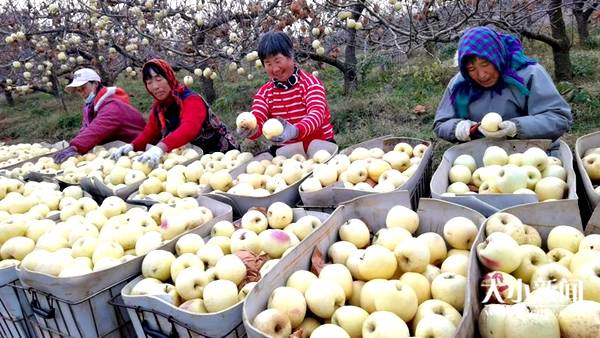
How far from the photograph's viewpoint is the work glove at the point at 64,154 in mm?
3805

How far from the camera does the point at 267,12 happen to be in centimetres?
584

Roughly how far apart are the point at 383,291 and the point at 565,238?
67cm

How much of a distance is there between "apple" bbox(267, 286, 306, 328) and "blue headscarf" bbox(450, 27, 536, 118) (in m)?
1.67

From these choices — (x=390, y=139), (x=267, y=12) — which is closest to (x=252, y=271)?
(x=390, y=139)

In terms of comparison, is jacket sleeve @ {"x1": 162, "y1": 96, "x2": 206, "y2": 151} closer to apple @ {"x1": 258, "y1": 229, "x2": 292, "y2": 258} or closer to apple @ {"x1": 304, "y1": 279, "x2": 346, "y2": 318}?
apple @ {"x1": 258, "y1": 229, "x2": 292, "y2": 258}

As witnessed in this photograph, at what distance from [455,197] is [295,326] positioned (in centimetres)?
87

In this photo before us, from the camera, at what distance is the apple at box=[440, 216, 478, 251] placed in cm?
158

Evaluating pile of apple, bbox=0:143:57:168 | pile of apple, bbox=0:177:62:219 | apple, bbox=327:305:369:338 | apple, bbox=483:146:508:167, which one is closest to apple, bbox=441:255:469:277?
apple, bbox=327:305:369:338

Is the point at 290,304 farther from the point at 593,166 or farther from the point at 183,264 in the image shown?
the point at 593,166

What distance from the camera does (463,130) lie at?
8.24 ft

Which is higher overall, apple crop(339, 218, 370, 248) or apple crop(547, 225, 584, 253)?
apple crop(339, 218, 370, 248)

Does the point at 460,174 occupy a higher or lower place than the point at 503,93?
lower

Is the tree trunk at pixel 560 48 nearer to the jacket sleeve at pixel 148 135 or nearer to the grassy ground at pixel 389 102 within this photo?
the grassy ground at pixel 389 102

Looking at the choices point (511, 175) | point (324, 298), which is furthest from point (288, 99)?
point (324, 298)
